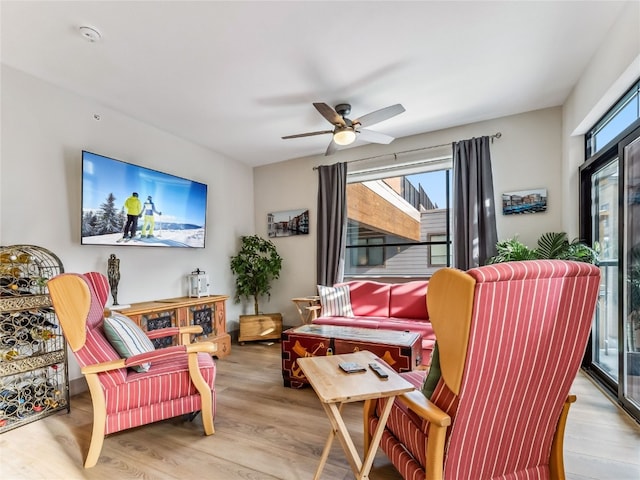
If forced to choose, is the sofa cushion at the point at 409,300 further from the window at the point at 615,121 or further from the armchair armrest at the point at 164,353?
the armchair armrest at the point at 164,353

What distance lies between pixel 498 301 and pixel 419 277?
329 cm

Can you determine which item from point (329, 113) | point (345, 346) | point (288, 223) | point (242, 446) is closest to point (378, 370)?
point (242, 446)

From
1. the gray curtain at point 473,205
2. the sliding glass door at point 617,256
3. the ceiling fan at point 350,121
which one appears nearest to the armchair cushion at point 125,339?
the ceiling fan at point 350,121

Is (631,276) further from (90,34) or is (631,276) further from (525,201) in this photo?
(90,34)

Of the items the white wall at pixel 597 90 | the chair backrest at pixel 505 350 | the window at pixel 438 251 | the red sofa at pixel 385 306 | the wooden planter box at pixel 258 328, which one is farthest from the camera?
the wooden planter box at pixel 258 328

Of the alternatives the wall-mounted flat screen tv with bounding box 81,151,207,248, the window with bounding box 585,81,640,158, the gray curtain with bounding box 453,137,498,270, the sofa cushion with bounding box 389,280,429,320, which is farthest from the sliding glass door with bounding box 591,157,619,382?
the wall-mounted flat screen tv with bounding box 81,151,207,248

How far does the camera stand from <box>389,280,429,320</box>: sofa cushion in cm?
381

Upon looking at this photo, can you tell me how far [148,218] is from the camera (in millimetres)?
3510

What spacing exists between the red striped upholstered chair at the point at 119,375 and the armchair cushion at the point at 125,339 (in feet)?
0.12

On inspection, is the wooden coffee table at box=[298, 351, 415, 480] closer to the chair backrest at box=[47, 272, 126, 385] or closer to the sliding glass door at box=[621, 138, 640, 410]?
the chair backrest at box=[47, 272, 126, 385]

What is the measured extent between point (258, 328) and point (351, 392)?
10.9ft

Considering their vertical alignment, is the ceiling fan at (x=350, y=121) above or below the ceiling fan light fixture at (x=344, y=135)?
above

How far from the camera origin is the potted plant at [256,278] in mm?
4484

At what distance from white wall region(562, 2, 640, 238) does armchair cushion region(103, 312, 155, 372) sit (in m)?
3.65
